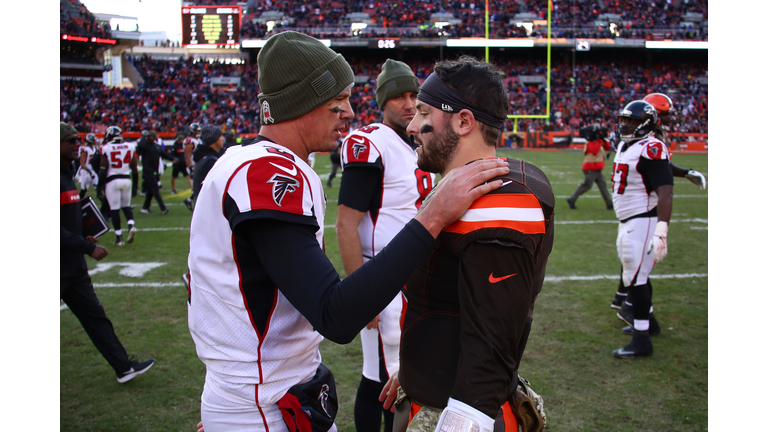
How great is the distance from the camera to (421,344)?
1759 mm

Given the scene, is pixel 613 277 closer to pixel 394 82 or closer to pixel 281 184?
pixel 394 82

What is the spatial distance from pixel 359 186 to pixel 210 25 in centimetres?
→ 4674

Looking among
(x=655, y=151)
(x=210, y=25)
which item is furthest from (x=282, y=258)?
(x=210, y=25)

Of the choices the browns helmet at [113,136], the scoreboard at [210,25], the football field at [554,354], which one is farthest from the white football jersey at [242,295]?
the scoreboard at [210,25]

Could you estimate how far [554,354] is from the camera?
4.72 m

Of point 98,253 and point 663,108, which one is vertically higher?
point 663,108

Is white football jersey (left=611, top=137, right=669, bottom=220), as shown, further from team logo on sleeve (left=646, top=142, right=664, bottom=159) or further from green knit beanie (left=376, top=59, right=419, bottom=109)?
green knit beanie (left=376, top=59, right=419, bottom=109)

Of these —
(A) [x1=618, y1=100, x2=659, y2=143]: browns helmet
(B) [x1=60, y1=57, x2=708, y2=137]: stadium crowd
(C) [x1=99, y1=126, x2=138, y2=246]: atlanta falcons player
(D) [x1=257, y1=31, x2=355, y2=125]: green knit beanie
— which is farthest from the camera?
(B) [x1=60, y1=57, x2=708, y2=137]: stadium crowd

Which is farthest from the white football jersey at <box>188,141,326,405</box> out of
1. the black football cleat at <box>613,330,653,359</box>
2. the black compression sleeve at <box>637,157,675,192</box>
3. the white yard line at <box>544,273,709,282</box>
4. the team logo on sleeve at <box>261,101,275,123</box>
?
the white yard line at <box>544,273,709,282</box>

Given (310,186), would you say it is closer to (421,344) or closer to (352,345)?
(421,344)

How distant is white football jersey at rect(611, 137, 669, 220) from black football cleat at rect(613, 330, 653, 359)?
1.13 meters

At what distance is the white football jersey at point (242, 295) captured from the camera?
4.96ft

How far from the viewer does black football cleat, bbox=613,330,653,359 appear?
15.3ft

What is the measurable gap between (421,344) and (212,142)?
234 inches
